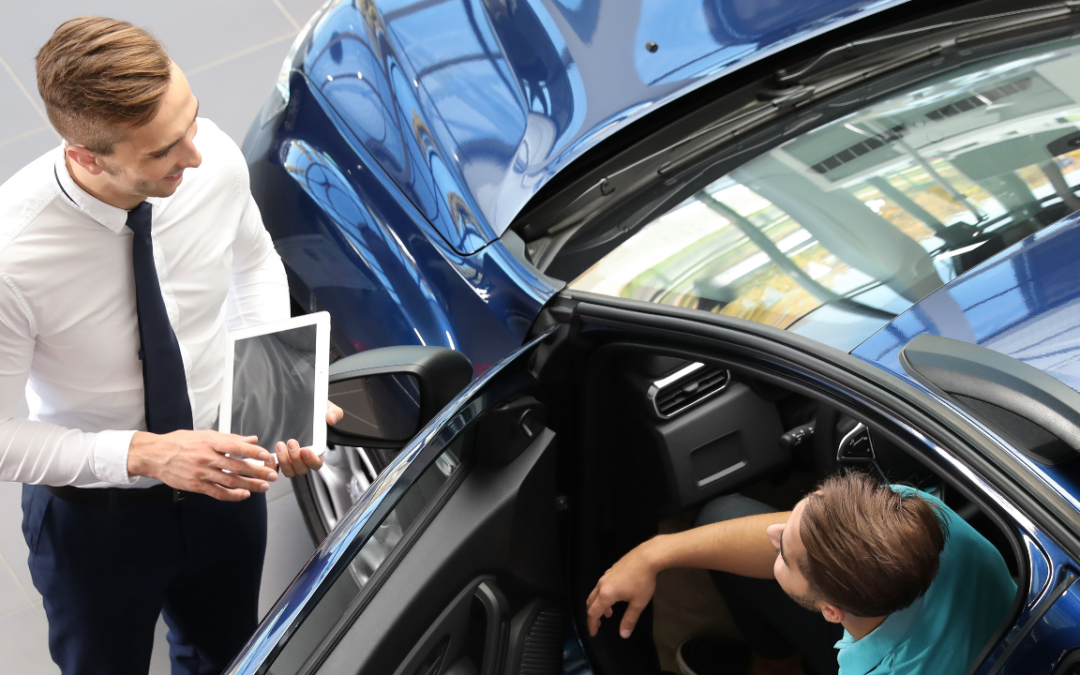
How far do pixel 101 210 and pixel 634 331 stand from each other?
92 centimetres

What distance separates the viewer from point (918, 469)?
5.78 feet

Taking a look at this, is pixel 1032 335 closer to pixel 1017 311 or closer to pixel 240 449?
pixel 1017 311

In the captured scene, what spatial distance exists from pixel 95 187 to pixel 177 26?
3026 millimetres

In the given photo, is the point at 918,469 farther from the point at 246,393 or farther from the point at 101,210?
the point at 101,210

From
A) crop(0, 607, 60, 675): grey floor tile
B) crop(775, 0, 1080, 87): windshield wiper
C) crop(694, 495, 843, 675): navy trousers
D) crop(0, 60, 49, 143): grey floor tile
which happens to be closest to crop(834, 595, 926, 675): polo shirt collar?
crop(694, 495, 843, 675): navy trousers

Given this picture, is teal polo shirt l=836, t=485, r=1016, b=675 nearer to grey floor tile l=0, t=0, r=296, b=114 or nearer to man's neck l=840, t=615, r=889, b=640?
man's neck l=840, t=615, r=889, b=640

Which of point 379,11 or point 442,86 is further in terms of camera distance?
point 379,11

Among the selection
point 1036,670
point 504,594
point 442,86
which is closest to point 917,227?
point 1036,670

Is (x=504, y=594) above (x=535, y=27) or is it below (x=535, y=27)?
below

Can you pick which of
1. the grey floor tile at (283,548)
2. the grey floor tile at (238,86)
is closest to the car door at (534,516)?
the grey floor tile at (283,548)

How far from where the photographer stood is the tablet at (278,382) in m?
1.67

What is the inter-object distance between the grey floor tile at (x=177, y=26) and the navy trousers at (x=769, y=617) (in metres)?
3.25

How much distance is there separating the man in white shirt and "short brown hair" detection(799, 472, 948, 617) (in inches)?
34.0

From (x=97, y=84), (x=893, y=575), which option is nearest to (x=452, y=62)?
(x=97, y=84)
